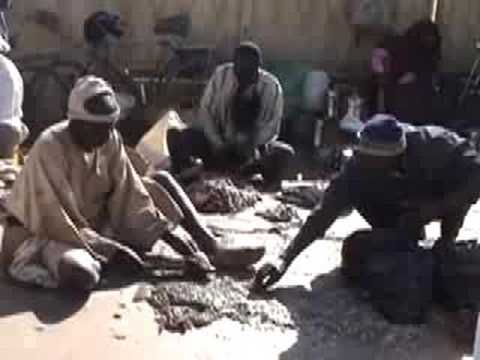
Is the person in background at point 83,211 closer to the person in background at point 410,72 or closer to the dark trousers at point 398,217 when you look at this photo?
the dark trousers at point 398,217

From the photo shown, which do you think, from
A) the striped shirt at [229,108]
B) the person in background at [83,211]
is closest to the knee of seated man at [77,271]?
the person in background at [83,211]

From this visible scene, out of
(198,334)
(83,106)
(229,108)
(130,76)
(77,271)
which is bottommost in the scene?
(130,76)

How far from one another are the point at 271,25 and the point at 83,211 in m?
5.78

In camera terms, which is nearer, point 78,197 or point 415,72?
point 78,197

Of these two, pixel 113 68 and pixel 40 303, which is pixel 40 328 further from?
pixel 113 68

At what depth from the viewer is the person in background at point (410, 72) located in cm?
1173

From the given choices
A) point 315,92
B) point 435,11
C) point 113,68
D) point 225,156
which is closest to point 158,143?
point 225,156

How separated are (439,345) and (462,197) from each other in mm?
965

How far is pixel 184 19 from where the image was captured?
12.0m

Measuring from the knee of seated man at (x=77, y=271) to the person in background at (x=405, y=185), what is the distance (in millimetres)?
957

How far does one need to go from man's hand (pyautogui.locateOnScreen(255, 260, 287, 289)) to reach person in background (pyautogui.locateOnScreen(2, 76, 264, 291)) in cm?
36

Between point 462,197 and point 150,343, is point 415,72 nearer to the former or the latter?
point 462,197

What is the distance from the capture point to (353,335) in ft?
20.9

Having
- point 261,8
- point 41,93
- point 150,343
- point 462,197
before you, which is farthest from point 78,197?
point 261,8
